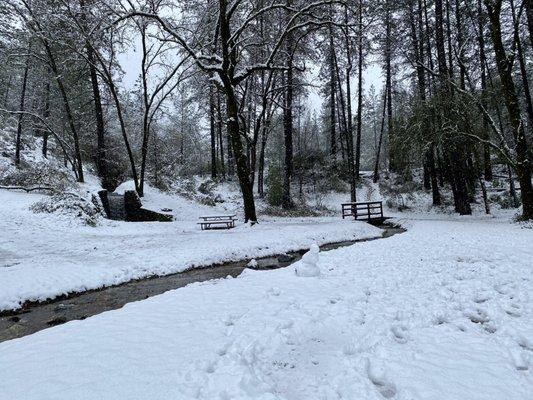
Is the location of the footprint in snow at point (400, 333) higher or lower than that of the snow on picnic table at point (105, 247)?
lower

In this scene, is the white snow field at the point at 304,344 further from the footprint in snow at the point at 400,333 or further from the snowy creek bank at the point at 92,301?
the snowy creek bank at the point at 92,301

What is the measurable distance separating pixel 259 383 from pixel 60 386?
1845mm

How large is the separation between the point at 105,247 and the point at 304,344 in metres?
8.36

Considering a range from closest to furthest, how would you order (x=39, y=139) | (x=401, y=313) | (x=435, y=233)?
(x=401, y=313) → (x=435, y=233) → (x=39, y=139)

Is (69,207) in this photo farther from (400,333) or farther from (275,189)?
(400,333)

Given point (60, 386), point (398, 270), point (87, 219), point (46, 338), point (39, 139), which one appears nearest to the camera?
point (60, 386)

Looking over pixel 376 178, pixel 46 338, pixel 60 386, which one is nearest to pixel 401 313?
pixel 60 386

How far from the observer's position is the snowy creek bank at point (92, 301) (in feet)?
19.2

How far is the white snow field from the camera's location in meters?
3.16

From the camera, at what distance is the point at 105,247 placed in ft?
34.5

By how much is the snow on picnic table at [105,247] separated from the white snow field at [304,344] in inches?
110

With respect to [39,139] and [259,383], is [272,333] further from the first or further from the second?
[39,139]

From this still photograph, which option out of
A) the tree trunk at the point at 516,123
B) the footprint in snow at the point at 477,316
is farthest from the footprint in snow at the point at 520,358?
the tree trunk at the point at 516,123

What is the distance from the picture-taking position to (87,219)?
45.8 feet
